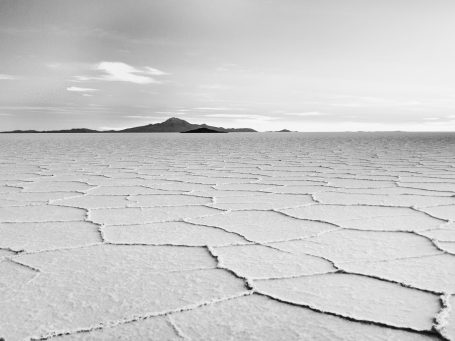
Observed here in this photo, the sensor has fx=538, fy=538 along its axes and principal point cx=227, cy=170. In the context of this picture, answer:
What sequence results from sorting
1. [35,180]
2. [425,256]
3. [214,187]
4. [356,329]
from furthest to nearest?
1. [35,180]
2. [214,187]
3. [425,256]
4. [356,329]

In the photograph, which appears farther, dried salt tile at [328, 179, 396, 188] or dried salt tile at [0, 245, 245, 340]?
dried salt tile at [328, 179, 396, 188]

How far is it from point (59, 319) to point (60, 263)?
1.30ft

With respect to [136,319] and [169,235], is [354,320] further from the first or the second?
[169,235]

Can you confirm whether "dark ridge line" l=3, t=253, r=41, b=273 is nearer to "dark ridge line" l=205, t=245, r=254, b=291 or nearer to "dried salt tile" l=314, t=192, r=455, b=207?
"dark ridge line" l=205, t=245, r=254, b=291

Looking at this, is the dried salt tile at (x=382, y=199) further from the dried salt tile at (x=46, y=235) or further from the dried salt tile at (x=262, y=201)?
the dried salt tile at (x=46, y=235)

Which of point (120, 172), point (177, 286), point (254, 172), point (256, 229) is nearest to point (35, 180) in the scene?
point (120, 172)

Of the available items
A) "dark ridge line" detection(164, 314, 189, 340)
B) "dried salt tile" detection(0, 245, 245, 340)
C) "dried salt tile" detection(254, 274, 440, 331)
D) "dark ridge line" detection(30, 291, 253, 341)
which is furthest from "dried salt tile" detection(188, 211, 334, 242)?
"dark ridge line" detection(164, 314, 189, 340)

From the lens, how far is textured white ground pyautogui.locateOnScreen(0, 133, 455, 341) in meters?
0.95

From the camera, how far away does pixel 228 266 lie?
1315 millimetres

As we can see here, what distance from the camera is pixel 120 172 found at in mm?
3971

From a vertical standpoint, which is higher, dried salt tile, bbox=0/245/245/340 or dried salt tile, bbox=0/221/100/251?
dried salt tile, bbox=0/245/245/340

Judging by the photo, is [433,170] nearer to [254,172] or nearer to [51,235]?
[254,172]

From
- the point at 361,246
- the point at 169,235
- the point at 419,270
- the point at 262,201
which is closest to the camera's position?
the point at 419,270

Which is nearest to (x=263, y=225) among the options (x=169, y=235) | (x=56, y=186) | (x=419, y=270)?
(x=169, y=235)
